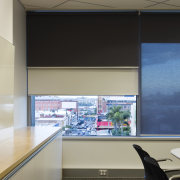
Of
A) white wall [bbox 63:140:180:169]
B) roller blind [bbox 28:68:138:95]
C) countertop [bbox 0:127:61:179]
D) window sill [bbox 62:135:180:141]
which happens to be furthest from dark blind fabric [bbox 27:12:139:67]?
countertop [bbox 0:127:61:179]

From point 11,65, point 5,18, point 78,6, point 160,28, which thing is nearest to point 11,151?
point 11,65

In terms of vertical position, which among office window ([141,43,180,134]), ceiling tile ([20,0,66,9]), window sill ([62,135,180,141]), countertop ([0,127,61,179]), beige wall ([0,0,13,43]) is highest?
ceiling tile ([20,0,66,9])

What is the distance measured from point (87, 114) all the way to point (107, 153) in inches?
30.9

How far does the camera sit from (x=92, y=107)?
4367 millimetres

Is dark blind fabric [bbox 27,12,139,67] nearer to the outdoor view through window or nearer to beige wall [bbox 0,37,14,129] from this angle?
the outdoor view through window

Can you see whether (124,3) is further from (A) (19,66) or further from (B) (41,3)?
(A) (19,66)

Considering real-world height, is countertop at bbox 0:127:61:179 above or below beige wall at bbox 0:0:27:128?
below

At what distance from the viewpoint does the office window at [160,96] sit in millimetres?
4234

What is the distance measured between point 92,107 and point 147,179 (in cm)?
214

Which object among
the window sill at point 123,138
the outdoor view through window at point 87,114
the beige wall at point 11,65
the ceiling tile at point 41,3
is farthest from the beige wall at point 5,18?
the window sill at point 123,138

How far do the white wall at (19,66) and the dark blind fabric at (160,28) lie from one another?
83.2 inches

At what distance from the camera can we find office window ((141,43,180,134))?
4234mm

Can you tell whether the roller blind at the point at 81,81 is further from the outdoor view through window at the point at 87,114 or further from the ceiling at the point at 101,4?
the ceiling at the point at 101,4

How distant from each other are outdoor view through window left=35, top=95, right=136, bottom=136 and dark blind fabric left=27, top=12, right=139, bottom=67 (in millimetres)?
652
